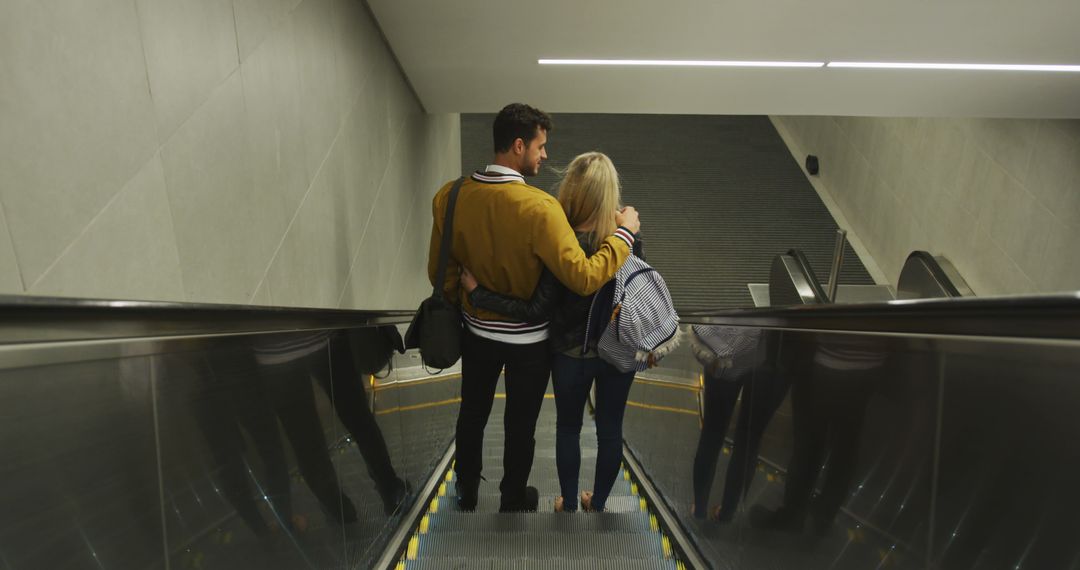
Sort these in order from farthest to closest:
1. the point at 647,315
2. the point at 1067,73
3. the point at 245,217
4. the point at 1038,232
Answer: the point at 1038,232
the point at 1067,73
the point at 647,315
the point at 245,217

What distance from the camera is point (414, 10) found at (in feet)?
15.1

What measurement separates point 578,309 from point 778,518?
3.77ft

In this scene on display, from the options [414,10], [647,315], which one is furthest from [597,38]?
[647,315]

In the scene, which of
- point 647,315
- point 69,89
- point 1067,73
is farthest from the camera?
point 1067,73

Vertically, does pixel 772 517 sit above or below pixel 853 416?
below

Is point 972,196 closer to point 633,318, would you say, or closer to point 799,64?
point 799,64

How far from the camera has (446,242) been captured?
2.81 metres

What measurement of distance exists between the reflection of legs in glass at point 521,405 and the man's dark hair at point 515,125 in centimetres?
79

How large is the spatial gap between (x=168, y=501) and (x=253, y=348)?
471mm

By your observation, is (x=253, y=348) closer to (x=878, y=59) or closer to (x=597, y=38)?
(x=597, y=38)

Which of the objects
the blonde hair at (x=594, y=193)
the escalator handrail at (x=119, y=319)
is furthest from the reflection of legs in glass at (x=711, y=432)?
the escalator handrail at (x=119, y=319)

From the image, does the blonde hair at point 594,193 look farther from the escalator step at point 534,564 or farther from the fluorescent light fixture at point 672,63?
the fluorescent light fixture at point 672,63

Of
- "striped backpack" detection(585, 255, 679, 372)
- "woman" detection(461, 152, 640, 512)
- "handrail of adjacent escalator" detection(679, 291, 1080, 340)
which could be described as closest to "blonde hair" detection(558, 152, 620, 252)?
"woman" detection(461, 152, 640, 512)

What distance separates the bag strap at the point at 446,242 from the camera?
277 cm
